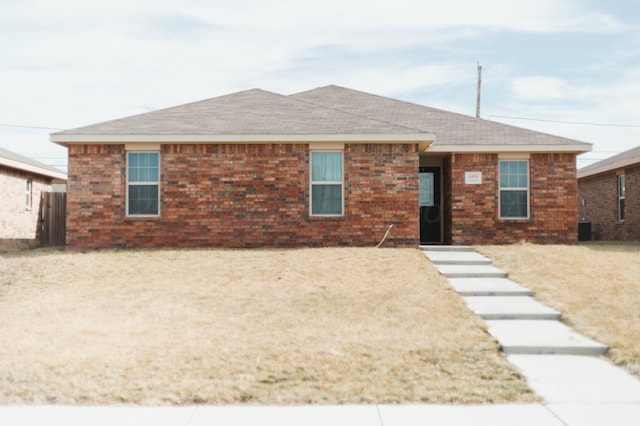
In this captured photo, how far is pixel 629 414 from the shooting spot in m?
5.34

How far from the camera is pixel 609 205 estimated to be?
900 inches

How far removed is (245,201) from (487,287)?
6.64 meters

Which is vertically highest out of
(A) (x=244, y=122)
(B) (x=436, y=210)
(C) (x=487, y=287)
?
(A) (x=244, y=122)

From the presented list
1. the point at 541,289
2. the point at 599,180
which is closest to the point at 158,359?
the point at 541,289

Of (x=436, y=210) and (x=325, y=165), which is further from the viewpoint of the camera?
(x=436, y=210)

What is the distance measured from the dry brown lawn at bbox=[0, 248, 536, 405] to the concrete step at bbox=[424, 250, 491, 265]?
0.57 metres

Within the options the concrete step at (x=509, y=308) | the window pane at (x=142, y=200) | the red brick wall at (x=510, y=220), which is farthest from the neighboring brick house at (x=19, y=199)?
the concrete step at (x=509, y=308)

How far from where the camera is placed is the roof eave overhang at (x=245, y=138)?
14664 mm

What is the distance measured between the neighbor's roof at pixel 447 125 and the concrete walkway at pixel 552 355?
5392 millimetres

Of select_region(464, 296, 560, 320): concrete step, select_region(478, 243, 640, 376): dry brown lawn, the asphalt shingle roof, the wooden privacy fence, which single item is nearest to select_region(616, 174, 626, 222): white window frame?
Result: select_region(478, 243, 640, 376): dry brown lawn

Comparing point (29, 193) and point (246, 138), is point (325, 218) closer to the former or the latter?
point (246, 138)

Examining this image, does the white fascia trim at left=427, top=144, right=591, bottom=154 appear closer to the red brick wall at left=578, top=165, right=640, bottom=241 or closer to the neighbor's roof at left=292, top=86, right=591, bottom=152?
the neighbor's roof at left=292, top=86, right=591, bottom=152

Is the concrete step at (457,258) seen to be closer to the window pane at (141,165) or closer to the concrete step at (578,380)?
the concrete step at (578,380)

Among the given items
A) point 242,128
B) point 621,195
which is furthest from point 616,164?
point 242,128
